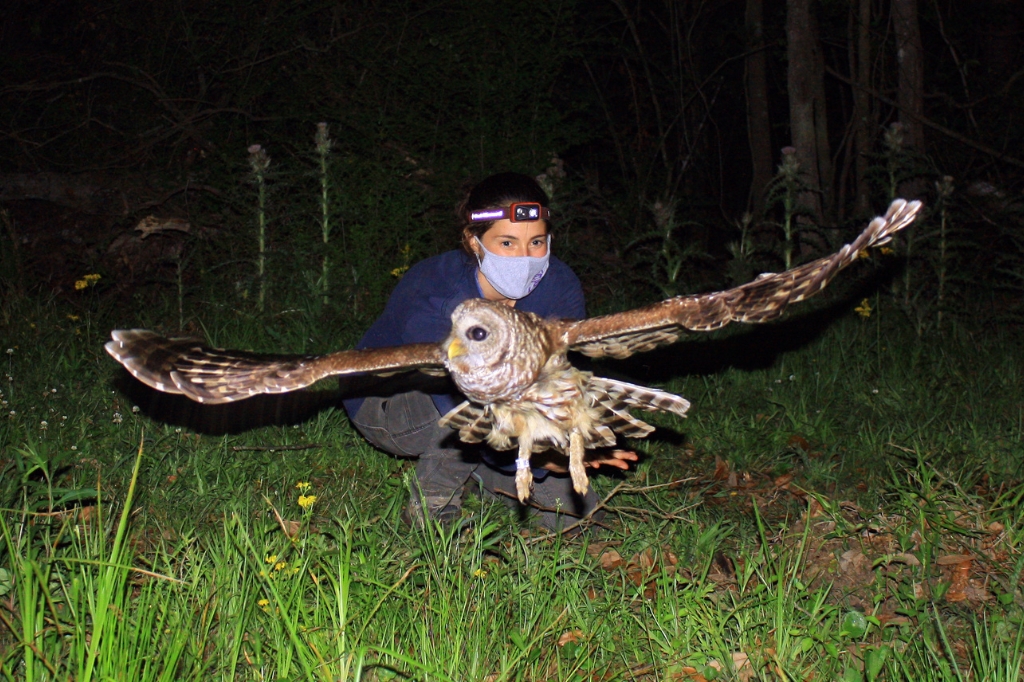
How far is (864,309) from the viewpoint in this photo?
6.02 metres

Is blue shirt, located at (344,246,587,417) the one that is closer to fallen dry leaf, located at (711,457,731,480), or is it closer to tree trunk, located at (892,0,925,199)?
fallen dry leaf, located at (711,457,731,480)

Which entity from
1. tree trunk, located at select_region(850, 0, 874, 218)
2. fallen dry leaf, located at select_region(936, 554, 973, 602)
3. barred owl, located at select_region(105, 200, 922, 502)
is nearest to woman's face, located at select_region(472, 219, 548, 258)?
barred owl, located at select_region(105, 200, 922, 502)

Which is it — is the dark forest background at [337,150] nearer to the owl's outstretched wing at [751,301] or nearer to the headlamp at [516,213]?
the headlamp at [516,213]

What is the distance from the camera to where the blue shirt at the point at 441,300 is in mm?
3881

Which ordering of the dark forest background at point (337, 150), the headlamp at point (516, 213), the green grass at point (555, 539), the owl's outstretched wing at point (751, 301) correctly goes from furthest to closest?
the dark forest background at point (337, 150), the headlamp at point (516, 213), the owl's outstretched wing at point (751, 301), the green grass at point (555, 539)

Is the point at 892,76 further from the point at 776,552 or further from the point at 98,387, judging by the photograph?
the point at 98,387

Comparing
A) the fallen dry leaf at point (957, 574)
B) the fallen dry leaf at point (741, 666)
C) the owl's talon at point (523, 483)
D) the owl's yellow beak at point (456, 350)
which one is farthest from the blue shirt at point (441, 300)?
the fallen dry leaf at point (957, 574)

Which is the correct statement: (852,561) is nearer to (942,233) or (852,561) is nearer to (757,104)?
(942,233)

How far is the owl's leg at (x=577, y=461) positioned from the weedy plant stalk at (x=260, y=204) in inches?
134

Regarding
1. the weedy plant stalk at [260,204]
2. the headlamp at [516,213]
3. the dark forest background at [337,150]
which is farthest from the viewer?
the dark forest background at [337,150]

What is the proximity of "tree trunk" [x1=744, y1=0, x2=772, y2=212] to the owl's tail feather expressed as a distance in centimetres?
678

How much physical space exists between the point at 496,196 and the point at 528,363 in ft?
2.80

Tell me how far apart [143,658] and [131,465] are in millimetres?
1950

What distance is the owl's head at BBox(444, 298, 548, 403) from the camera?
3.17 metres
